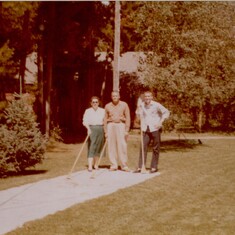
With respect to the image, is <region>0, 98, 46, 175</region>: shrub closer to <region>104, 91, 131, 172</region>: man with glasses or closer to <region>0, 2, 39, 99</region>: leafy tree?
<region>104, 91, 131, 172</region>: man with glasses

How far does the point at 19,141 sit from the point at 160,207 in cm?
480

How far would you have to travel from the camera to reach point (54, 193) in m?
10.7

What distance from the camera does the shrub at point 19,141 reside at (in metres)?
12.9

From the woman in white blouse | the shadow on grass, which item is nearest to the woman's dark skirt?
the woman in white blouse

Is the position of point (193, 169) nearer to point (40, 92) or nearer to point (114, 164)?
point (114, 164)

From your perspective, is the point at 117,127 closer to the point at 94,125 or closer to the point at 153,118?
the point at 94,125

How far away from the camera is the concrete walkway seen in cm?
877

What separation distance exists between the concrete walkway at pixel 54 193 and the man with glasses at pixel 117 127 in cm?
47

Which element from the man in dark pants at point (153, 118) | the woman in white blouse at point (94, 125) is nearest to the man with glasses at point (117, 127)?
the woman in white blouse at point (94, 125)

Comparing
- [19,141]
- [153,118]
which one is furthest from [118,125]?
[19,141]

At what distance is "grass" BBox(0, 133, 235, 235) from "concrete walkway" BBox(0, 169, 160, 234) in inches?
12.6

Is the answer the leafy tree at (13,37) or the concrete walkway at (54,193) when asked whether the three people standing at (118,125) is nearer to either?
the concrete walkway at (54,193)

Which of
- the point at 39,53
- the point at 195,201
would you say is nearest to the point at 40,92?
the point at 39,53

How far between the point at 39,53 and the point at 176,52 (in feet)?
22.4
